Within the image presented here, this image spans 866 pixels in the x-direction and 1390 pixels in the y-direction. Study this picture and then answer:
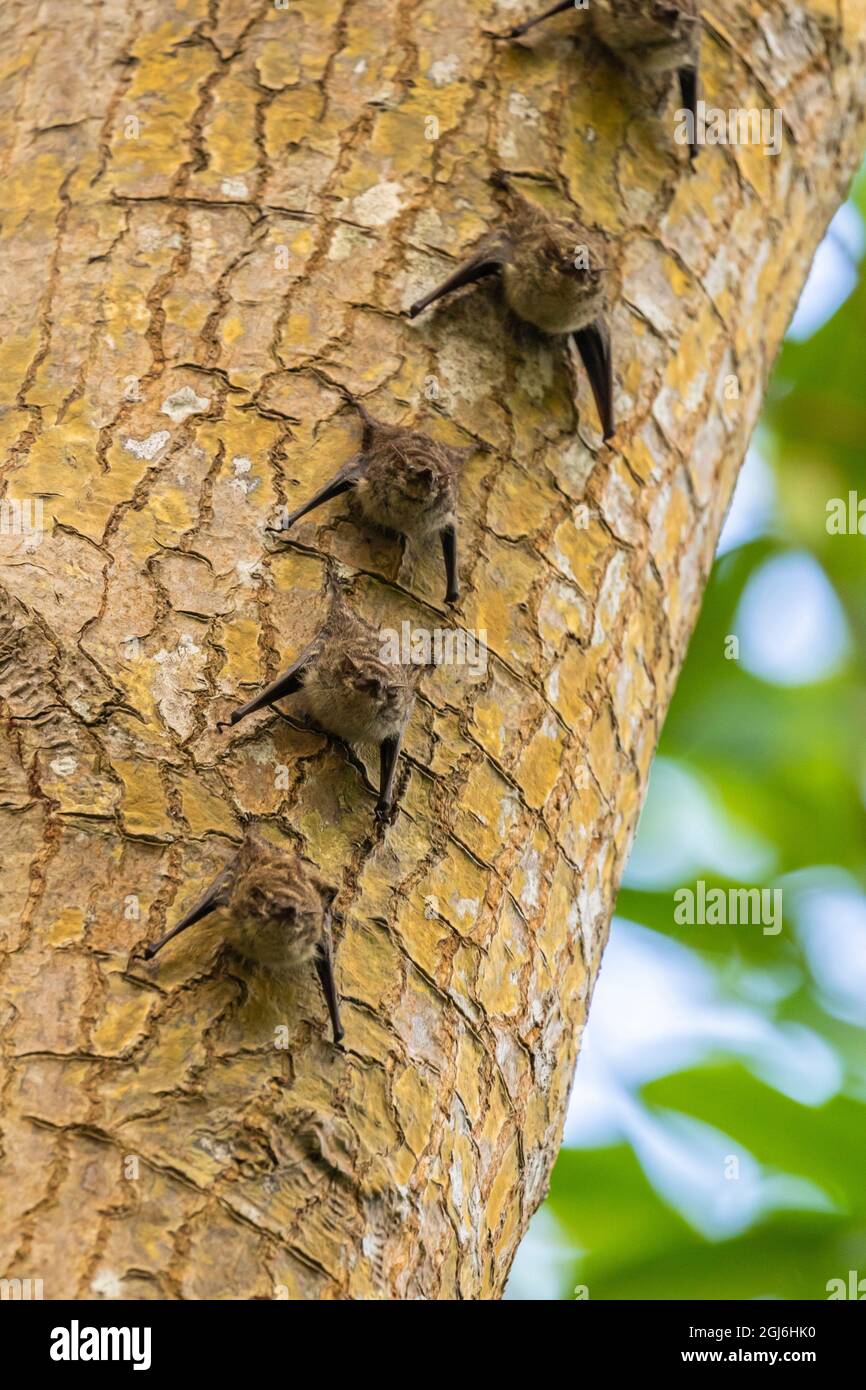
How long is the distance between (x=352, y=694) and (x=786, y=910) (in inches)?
181

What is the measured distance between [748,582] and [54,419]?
4.87m

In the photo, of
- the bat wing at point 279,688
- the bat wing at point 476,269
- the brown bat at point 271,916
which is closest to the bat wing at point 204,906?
the brown bat at point 271,916

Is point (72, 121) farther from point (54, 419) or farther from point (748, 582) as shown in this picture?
point (748, 582)

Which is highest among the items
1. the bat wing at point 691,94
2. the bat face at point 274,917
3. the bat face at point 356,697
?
the bat wing at point 691,94

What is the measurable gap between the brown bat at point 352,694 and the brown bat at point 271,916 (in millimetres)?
297

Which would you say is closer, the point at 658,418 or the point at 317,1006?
the point at 317,1006

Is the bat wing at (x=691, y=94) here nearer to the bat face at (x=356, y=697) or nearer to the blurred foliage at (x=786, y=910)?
the bat face at (x=356, y=697)

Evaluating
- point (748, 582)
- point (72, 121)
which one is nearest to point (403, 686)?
point (72, 121)

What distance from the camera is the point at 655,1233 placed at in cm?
596

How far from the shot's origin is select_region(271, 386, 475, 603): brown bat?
2957 millimetres
